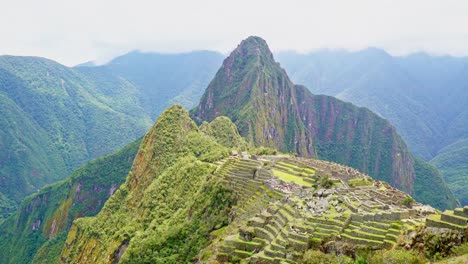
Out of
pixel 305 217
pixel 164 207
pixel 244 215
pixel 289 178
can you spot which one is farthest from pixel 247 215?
pixel 164 207

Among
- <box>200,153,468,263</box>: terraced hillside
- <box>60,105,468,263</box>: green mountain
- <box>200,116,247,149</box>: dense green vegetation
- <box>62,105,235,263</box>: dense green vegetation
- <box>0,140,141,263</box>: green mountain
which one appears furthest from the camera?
<box>0,140,141,263</box>: green mountain

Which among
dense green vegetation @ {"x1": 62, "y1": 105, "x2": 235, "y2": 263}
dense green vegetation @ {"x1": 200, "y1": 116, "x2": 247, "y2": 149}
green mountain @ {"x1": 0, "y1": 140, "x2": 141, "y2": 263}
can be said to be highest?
dense green vegetation @ {"x1": 200, "y1": 116, "x2": 247, "y2": 149}

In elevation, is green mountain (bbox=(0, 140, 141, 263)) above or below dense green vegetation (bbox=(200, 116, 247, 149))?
below

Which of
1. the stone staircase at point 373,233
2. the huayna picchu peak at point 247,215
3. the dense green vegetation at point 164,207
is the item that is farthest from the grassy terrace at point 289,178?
the stone staircase at point 373,233

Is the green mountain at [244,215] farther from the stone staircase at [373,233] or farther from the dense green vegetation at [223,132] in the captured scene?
the dense green vegetation at [223,132]

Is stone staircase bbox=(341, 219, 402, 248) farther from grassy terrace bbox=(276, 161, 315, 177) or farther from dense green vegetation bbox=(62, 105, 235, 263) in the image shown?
grassy terrace bbox=(276, 161, 315, 177)

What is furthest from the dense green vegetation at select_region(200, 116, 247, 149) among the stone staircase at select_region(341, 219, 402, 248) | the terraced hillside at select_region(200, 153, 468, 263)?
the stone staircase at select_region(341, 219, 402, 248)

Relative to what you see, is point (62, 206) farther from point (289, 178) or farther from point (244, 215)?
point (244, 215)
